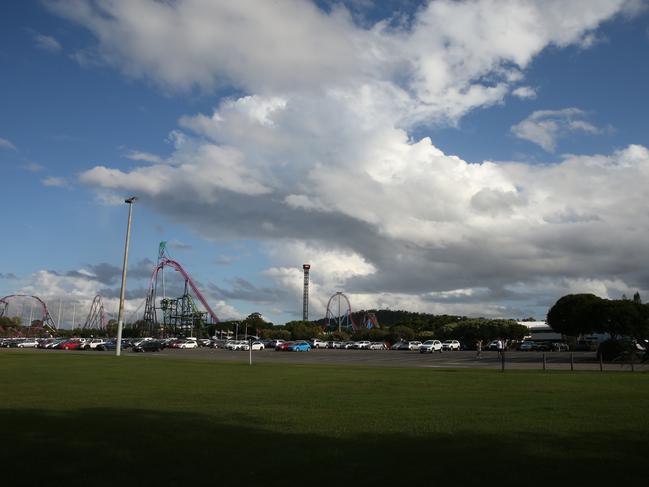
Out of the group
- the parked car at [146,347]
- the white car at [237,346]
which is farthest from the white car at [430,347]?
the parked car at [146,347]

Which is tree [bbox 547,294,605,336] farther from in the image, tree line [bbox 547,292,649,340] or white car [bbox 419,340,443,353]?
white car [bbox 419,340,443,353]

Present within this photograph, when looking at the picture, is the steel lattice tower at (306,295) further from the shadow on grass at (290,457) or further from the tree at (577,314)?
the shadow on grass at (290,457)

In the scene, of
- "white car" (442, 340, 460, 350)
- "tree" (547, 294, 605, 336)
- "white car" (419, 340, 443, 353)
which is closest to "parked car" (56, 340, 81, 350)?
"white car" (419, 340, 443, 353)

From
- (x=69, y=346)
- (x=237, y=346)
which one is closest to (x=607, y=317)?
(x=237, y=346)

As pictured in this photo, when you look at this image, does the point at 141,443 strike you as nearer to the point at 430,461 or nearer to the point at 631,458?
the point at 430,461

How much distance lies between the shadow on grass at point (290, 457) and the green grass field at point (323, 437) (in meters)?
0.02

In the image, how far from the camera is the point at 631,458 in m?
8.11

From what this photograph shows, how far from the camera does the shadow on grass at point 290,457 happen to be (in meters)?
7.24

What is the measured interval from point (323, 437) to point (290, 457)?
151cm

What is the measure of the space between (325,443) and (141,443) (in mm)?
2845

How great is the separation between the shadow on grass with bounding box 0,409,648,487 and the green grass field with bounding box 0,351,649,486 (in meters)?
0.02

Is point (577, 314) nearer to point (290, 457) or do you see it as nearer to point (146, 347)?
point (146, 347)

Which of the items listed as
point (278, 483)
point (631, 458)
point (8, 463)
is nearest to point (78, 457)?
point (8, 463)

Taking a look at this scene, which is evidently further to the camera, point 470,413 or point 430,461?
point 470,413
